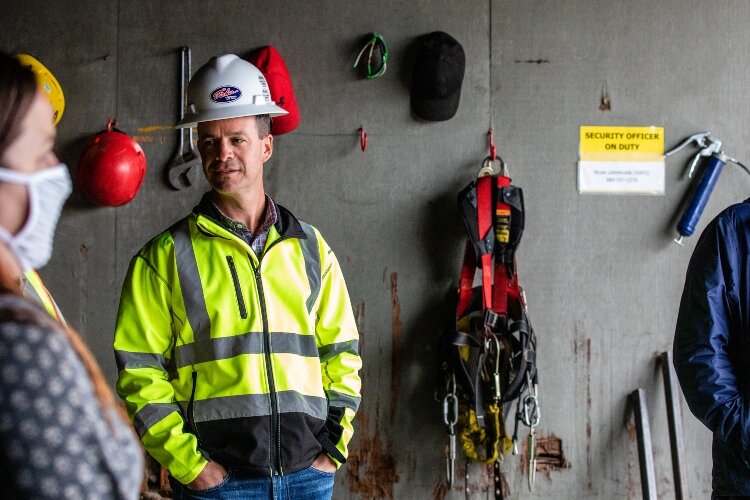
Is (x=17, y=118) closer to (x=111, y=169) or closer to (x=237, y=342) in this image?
(x=237, y=342)

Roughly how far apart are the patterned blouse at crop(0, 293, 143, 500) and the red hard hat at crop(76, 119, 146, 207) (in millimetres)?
2167

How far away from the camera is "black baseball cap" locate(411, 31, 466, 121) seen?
9.96 feet

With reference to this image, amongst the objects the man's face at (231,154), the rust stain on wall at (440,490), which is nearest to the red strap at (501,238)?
the rust stain on wall at (440,490)

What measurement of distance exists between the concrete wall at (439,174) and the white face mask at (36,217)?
2135mm

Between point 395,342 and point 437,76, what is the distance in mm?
1099

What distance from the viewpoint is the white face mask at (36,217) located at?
0.95m

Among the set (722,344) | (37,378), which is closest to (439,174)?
(722,344)

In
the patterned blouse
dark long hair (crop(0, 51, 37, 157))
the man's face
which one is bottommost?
the patterned blouse

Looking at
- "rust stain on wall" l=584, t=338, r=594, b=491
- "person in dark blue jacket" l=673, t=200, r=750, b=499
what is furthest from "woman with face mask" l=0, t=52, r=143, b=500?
"rust stain on wall" l=584, t=338, r=594, b=491

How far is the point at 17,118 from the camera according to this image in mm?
952

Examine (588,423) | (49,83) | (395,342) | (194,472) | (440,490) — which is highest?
(49,83)

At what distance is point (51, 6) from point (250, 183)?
1.61 meters

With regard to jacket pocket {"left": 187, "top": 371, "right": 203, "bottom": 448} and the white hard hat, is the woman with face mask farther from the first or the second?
the white hard hat

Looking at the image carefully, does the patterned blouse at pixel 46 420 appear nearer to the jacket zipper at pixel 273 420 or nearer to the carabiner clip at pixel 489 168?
the jacket zipper at pixel 273 420
